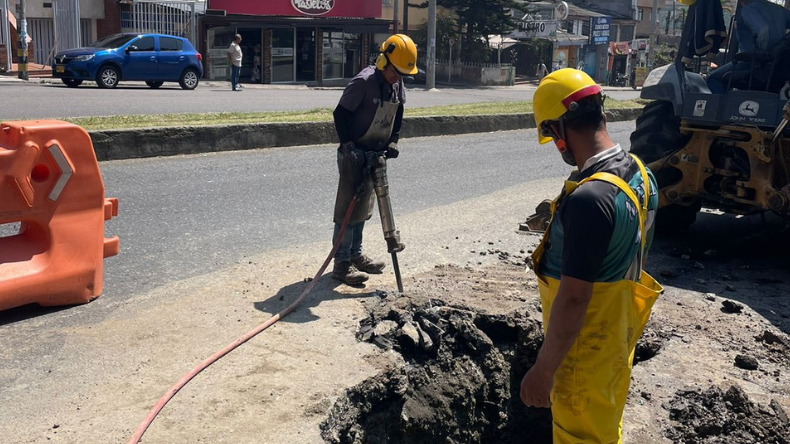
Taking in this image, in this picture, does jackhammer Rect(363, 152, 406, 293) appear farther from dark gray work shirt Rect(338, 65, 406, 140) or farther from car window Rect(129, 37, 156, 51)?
car window Rect(129, 37, 156, 51)

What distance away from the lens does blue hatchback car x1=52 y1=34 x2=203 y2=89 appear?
846 inches

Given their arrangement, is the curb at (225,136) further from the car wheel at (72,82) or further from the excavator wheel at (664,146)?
the car wheel at (72,82)

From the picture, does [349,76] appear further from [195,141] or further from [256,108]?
[195,141]

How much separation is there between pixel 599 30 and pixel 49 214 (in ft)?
160

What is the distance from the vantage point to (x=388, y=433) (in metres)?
4.16

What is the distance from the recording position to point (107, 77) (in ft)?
72.0

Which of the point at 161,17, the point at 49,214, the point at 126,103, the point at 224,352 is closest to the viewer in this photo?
the point at 224,352

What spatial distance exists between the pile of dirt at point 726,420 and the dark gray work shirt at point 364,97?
283 cm

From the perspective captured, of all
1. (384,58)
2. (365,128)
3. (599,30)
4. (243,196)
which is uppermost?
(599,30)

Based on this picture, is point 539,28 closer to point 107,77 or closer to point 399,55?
point 107,77

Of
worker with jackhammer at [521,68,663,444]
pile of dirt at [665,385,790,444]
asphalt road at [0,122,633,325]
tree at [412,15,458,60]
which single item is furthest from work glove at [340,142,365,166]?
tree at [412,15,458,60]

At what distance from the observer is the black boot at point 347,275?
579 cm

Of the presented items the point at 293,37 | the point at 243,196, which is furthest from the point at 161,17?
the point at 243,196

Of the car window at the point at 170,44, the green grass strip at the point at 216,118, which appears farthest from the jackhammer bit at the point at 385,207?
the car window at the point at 170,44
